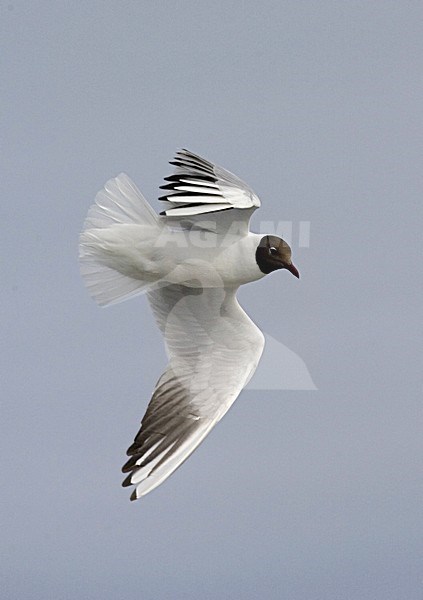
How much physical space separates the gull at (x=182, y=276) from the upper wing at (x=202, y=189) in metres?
0.02

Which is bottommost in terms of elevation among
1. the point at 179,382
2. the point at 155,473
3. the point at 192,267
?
the point at 155,473

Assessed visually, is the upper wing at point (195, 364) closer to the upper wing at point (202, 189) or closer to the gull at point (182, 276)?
the gull at point (182, 276)

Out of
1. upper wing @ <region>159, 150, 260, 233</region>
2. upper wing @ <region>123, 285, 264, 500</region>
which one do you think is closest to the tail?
upper wing @ <region>159, 150, 260, 233</region>

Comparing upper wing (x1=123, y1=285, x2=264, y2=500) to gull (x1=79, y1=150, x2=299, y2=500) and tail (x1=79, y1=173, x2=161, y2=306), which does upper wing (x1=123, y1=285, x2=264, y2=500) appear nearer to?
gull (x1=79, y1=150, x2=299, y2=500)

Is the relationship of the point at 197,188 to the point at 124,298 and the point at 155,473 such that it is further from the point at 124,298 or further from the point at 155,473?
the point at 155,473

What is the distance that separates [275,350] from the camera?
8.08 meters

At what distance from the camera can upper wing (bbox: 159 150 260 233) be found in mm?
6664

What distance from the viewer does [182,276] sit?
7.50 metres

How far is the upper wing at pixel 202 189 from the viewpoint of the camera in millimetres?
6664

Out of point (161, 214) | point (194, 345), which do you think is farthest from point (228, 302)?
point (161, 214)

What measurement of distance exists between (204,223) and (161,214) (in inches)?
11.4

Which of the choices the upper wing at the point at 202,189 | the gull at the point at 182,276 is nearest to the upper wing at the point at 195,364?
the gull at the point at 182,276

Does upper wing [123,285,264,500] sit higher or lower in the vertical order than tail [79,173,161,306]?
lower

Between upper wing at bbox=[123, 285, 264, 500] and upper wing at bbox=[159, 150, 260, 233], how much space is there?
1.00 metres
